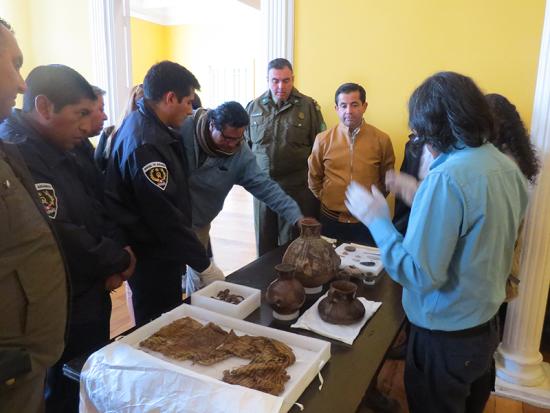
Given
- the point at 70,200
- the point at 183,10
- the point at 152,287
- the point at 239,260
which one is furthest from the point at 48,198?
the point at 183,10

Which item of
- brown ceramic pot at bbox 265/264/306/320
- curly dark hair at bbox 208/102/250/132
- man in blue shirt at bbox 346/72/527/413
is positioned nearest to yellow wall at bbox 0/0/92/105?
curly dark hair at bbox 208/102/250/132

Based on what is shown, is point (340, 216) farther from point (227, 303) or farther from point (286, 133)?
point (227, 303)

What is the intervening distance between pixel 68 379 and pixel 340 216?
161 centimetres

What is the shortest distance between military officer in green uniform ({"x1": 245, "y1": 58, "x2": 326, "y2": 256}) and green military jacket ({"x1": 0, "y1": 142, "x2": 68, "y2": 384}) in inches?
71.0

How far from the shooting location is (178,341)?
1117mm

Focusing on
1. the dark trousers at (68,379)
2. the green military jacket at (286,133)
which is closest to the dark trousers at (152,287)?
Result: the dark trousers at (68,379)

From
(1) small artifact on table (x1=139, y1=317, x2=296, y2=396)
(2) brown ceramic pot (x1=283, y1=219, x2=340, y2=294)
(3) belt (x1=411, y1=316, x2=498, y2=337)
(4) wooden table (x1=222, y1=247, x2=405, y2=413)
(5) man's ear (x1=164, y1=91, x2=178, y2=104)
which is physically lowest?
(4) wooden table (x1=222, y1=247, x2=405, y2=413)

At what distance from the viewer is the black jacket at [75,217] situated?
1276mm

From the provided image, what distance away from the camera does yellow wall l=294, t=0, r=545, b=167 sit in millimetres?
2205

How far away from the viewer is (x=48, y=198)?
1271 mm

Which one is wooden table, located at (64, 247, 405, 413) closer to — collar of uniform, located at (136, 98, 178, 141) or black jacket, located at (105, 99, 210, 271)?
black jacket, located at (105, 99, 210, 271)

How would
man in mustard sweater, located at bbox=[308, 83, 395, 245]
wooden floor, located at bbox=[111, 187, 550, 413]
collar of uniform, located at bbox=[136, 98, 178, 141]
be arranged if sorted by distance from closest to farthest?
collar of uniform, located at bbox=[136, 98, 178, 141] → wooden floor, located at bbox=[111, 187, 550, 413] → man in mustard sweater, located at bbox=[308, 83, 395, 245]

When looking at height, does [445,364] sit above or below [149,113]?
below

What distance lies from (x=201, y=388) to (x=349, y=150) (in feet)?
6.01
